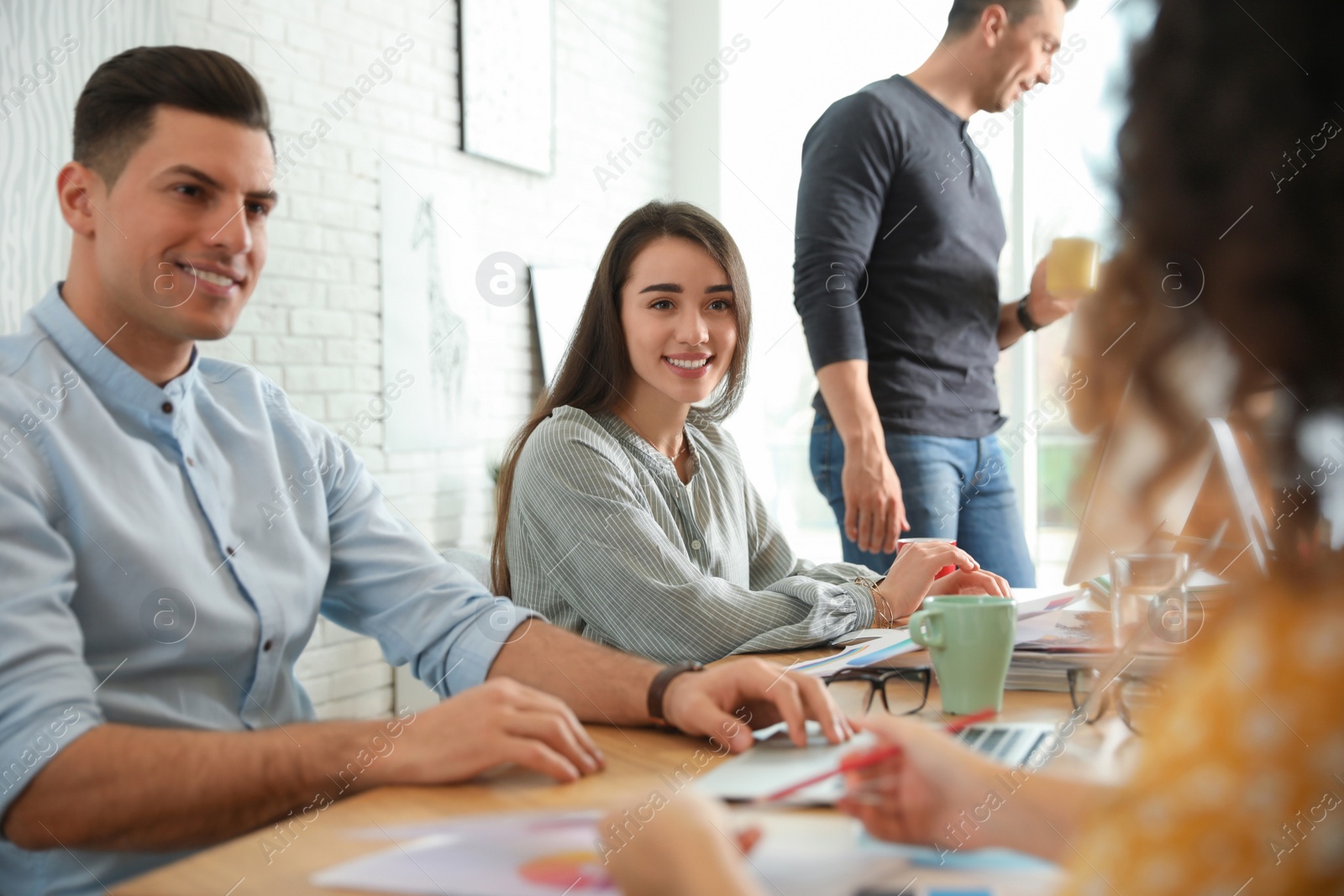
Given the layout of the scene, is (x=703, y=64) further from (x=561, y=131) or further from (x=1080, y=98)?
(x=1080, y=98)

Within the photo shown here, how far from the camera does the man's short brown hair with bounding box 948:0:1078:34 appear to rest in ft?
6.43

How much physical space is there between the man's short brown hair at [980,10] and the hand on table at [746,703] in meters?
1.54

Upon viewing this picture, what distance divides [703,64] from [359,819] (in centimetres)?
422

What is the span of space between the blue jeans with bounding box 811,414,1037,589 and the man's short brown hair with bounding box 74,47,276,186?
115 centimetres

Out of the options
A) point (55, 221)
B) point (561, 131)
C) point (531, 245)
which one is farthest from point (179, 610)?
point (561, 131)

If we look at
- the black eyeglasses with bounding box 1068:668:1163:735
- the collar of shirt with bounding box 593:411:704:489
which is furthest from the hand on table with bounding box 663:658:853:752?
the collar of shirt with bounding box 593:411:704:489

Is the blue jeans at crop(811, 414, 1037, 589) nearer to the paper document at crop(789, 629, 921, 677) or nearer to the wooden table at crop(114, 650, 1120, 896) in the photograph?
the paper document at crop(789, 629, 921, 677)

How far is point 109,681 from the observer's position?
3.27 ft

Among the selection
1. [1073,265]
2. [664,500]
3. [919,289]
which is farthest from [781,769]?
[1073,265]

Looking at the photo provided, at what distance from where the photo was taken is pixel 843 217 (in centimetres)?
188

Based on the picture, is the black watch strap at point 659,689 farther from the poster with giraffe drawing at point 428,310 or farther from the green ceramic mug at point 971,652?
the poster with giraffe drawing at point 428,310

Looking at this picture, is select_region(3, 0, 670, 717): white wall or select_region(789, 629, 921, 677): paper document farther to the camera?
select_region(3, 0, 670, 717): white wall

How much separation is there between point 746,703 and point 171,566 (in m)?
0.59

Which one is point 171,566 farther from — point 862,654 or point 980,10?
point 980,10
